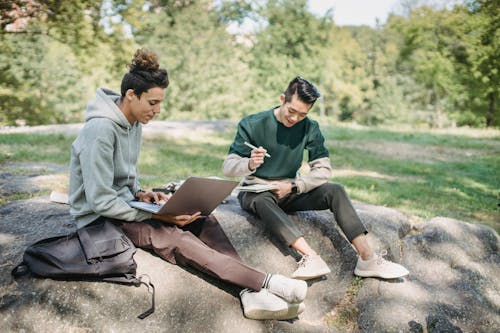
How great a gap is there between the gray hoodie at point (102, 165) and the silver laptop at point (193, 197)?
0.18m

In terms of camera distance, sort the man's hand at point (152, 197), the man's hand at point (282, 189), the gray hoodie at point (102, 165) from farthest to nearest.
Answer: the man's hand at point (282, 189)
the man's hand at point (152, 197)
the gray hoodie at point (102, 165)

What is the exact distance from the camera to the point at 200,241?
10.6 ft

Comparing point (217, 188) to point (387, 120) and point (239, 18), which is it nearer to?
point (239, 18)

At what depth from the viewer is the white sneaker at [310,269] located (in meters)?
3.53

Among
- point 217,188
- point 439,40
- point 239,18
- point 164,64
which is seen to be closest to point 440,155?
point 217,188

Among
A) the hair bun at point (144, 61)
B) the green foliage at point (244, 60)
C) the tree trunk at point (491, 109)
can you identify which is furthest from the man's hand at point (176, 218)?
the tree trunk at point (491, 109)

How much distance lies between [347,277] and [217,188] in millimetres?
1643

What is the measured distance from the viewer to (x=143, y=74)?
3096 mm

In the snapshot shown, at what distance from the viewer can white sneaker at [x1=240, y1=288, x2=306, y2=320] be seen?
3035mm

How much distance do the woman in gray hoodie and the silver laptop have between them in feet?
0.25

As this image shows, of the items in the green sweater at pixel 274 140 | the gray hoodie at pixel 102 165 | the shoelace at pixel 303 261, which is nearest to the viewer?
the gray hoodie at pixel 102 165

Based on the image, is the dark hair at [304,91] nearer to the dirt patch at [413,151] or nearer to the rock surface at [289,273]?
the rock surface at [289,273]

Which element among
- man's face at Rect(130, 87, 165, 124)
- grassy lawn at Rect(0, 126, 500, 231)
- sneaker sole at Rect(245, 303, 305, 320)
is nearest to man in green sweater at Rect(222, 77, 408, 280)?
sneaker sole at Rect(245, 303, 305, 320)

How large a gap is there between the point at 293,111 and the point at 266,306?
175cm
